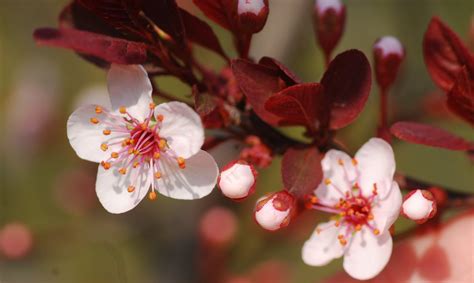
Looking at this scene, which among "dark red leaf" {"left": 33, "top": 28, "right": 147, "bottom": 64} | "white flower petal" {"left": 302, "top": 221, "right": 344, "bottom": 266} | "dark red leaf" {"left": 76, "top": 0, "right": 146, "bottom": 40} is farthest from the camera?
"white flower petal" {"left": 302, "top": 221, "right": 344, "bottom": 266}

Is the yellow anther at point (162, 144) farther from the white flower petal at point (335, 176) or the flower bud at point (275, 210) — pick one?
the white flower petal at point (335, 176)

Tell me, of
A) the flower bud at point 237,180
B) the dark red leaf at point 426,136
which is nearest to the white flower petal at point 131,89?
the flower bud at point 237,180

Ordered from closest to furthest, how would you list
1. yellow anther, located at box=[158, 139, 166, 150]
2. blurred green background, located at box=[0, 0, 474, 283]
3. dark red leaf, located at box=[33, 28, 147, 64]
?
dark red leaf, located at box=[33, 28, 147, 64] < yellow anther, located at box=[158, 139, 166, 150] < blurred green background, located at box=[0, 0, 474, 283]

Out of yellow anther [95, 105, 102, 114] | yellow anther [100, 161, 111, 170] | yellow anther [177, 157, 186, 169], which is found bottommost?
yellow anther [100, 161, 111, 170]

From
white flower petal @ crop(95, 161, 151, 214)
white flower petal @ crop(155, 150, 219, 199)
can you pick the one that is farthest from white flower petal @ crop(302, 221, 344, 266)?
white flower petal @ crop(95, 161, 151, 214)

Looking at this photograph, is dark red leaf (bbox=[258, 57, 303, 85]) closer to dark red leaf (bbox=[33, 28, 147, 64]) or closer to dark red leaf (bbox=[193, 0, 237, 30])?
dark red leaf (bbox=[193, 0, 237, 30])

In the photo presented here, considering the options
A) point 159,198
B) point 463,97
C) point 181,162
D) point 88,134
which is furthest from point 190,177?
point 159,198
